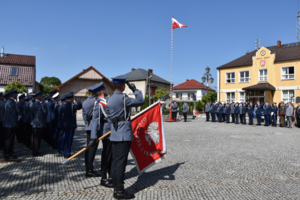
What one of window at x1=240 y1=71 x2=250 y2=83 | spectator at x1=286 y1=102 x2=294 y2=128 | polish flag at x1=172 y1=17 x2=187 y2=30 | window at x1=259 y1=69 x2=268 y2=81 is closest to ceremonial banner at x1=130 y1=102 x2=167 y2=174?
spectator at x1=286 y1=102 x2=294 y2=128

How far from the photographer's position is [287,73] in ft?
99.7

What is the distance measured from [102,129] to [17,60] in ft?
126

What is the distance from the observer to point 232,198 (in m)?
3.84

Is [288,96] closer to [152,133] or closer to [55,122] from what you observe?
[55,122]

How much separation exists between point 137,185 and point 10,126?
4.08 m

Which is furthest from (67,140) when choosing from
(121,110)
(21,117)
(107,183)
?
(121,110)

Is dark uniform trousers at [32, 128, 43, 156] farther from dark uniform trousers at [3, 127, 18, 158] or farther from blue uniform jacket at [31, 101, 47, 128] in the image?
dark uniform trousers at [3, 127, 18, 158]

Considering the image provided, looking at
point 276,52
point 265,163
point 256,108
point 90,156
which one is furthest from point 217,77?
point 90,156

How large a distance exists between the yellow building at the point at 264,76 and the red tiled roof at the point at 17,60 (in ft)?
98.4

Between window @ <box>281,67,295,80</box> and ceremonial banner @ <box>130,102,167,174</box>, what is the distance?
30.6 meters

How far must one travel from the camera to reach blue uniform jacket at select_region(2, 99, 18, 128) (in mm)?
6338

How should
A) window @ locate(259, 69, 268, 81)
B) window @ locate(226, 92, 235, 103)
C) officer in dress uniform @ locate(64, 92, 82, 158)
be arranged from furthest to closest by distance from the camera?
window @ locate(226, 92, 235, 103) → window @ locate(259, 69, 268, 81) → officer in dress uniform @ locate(64, 92, 82, 158)

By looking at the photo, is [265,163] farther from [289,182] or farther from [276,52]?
[276,52]

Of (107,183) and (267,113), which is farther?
(267,113)
